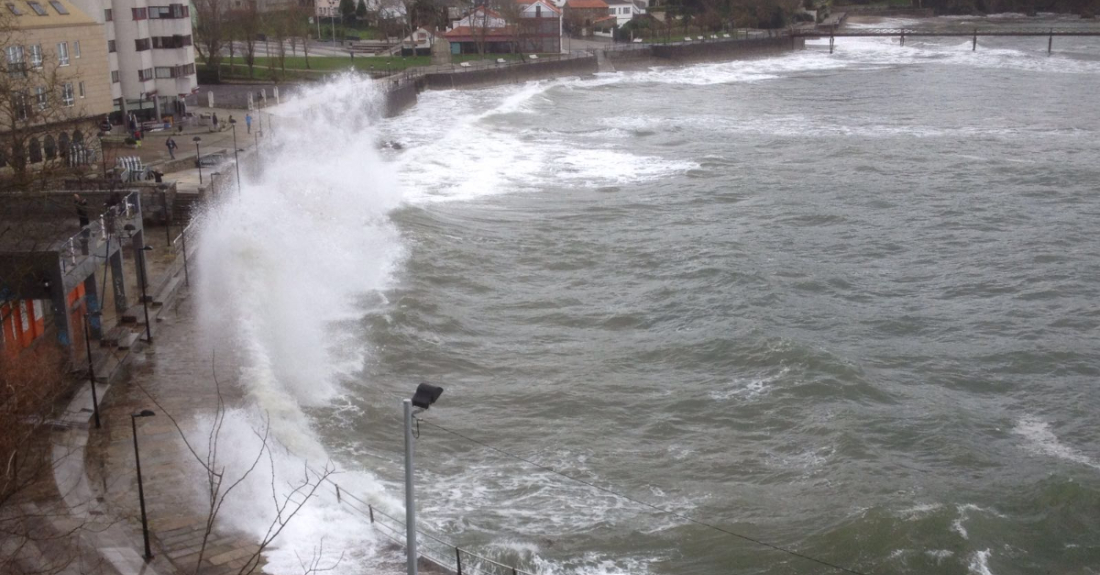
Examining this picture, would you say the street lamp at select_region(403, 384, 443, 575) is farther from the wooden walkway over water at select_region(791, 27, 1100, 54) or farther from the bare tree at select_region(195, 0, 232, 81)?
the wooden walkway over water at select_region(791, 27, 1100, 54)

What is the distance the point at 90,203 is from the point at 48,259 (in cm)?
569

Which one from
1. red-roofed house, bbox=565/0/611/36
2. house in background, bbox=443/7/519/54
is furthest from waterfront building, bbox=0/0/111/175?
red-roofed house, bbox=565/0/611/36

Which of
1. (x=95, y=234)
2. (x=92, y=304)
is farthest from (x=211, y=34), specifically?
(x=95, y=234)

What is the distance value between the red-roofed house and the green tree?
22.6m

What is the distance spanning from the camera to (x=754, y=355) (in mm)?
24250

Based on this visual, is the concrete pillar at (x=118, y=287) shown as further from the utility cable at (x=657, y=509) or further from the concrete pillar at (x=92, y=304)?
the utility cable at (x=657, y=509)

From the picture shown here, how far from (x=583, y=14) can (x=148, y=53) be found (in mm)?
74754

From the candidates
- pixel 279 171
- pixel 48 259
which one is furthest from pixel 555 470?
pixel 279 171

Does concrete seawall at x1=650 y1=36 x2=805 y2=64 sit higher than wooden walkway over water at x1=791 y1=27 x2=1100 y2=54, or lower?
lower

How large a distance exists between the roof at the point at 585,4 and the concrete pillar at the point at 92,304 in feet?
337

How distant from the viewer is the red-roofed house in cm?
11875

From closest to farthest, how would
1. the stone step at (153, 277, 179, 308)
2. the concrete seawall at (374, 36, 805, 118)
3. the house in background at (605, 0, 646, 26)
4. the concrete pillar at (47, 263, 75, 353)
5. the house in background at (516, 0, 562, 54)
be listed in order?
the concrete pillar at (47, 263, 75, 353)
the stone step at (153, 277, 179, 308)
the concrete seawall at (374, 36, 805, 118)
the house in background at (516, 0, 562, 54)
the house in background at (605, 0, 646, 26)

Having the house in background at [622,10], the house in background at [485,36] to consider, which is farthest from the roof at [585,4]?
the house in background at [485,36]

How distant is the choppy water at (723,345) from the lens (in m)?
17.3
